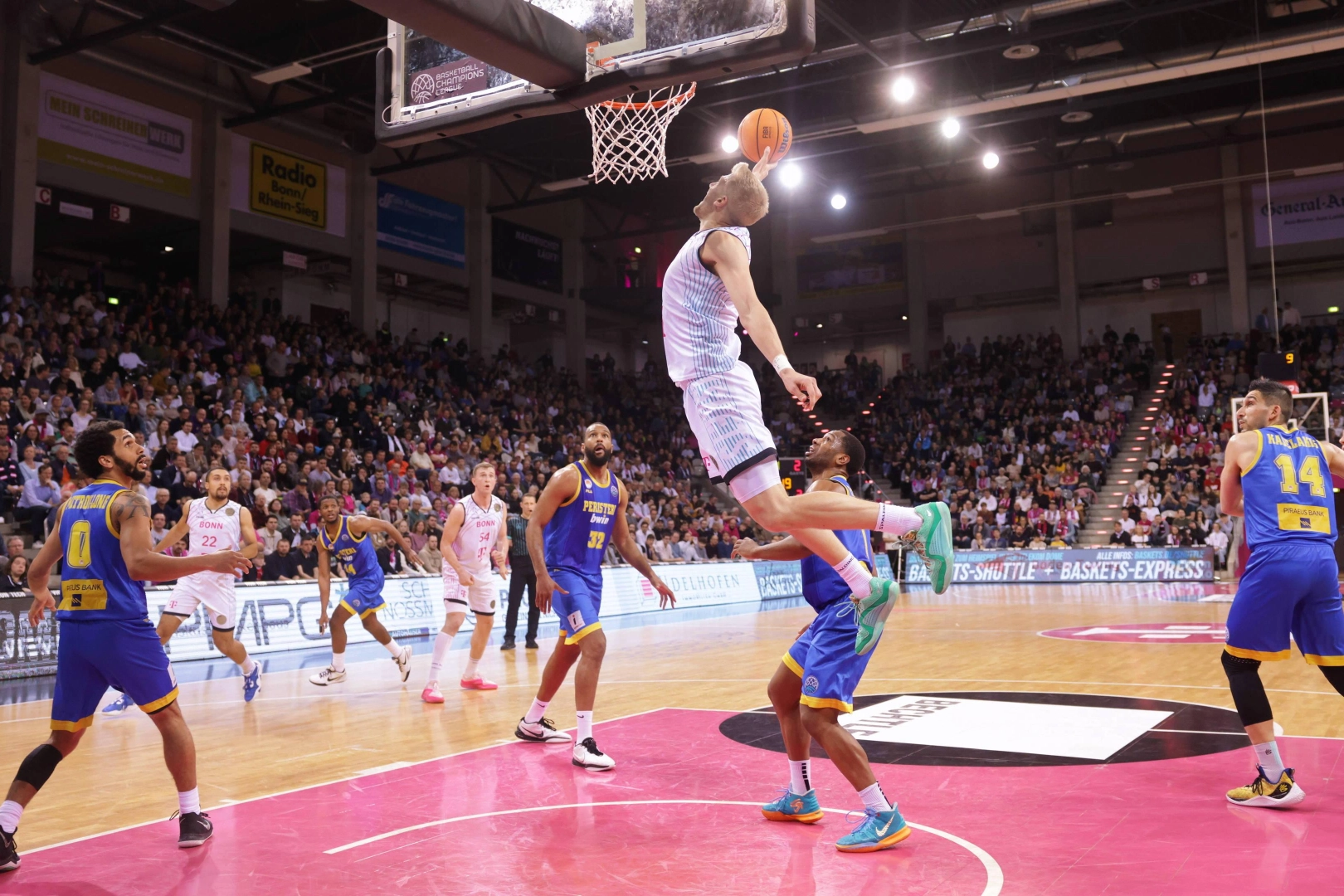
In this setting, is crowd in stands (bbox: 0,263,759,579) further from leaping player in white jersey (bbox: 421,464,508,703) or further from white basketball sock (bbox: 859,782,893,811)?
white basketball sock (bbox: 859,782,893,811)

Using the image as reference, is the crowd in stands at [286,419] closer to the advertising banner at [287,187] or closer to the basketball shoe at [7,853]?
the advertising banner at [287,187]

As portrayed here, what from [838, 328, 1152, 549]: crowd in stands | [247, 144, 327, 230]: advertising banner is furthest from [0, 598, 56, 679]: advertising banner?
[838, 328, 1152, 549]: crowd in stands

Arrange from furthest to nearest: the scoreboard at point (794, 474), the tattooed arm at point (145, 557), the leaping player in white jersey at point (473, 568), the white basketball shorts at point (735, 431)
Result: 1. the scoreboard at point (794, 474)
2. the leaping player in white jersey at point (473, 568)
3. the tattooed arm at point (145, 557)
4. the white basketball shorts at point (735, 431)

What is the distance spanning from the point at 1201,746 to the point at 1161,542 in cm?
1874

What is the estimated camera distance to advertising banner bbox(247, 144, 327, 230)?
2436 cm

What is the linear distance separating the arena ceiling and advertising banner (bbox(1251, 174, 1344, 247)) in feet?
5.64

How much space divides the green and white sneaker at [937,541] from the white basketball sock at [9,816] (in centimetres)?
386

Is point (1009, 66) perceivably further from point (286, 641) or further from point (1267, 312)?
point (286, 641)

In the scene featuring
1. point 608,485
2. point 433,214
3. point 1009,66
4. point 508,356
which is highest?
point 1009,66

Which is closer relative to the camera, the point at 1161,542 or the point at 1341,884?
the point at 1341,884

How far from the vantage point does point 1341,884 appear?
12.2 feet

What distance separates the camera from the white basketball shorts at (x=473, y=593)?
9641 mm

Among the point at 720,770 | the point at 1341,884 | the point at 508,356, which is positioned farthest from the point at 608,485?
the point at 508,356

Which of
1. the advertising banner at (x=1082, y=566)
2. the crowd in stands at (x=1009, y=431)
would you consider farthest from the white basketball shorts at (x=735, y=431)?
the crowd in stands at (x=1009, y=431)
